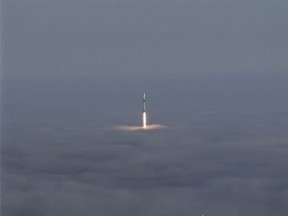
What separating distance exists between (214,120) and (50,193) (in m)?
61.2

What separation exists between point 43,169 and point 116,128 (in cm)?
3208

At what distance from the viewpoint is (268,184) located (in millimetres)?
57594

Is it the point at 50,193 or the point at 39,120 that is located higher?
the point at 39,120

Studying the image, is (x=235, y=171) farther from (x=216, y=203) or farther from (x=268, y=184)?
(x=216, y=203)

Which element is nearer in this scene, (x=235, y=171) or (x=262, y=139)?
(x=235, y=171)

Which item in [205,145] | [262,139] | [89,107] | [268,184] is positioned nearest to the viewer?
[268,184]

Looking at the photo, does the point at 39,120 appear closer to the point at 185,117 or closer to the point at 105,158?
the point at 185,117

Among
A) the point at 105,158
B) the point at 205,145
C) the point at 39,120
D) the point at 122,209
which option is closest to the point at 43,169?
the point at 105,158

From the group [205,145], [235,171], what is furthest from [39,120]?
[235,171]

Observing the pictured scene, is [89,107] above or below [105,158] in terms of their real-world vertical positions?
above

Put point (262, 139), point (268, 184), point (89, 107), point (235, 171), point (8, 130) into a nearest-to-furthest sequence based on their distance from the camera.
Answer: point (268, 184) < point (235, 171) < point (262, 139) < point (8, 130) < point (89, 107)

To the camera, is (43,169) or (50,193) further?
Answer: (43,169)

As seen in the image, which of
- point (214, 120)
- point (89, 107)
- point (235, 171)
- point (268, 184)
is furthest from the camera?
point (89, 107)

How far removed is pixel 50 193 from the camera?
170ft
